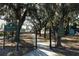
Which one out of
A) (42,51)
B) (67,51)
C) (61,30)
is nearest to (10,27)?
(42,51)

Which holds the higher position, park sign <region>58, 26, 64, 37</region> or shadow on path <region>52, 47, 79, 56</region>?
park sign <region>58, 26, 64, 37</region>

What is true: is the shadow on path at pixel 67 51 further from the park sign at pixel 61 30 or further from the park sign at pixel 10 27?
the park sign at pixel 10 27

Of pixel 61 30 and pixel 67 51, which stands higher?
pixel 61 30

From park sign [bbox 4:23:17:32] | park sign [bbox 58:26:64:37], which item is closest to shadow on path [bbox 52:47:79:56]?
park sign [bbox 58:26:64:37]

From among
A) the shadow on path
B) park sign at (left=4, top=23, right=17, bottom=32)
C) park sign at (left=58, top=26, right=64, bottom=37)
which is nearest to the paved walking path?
the shadow on path

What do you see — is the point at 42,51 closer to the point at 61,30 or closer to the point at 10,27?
the point at 61,30

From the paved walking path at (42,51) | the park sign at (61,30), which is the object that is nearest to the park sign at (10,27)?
the paved walking path at (42,51)

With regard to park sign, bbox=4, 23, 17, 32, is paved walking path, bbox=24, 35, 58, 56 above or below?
below

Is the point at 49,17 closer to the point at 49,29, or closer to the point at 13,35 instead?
the point at 49,29

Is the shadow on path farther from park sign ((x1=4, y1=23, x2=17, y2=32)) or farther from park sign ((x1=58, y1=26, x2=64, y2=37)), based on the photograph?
park sign ((x1=4, y1=23, x2=17, y2=32))

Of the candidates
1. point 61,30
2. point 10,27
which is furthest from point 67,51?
point 10,27

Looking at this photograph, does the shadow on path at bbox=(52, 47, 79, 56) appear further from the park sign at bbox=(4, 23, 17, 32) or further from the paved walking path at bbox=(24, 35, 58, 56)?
the park sign at bbox=(4, 23, 17, 32)

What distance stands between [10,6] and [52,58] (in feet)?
3.00

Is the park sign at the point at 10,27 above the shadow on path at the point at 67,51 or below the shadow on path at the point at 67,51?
above
